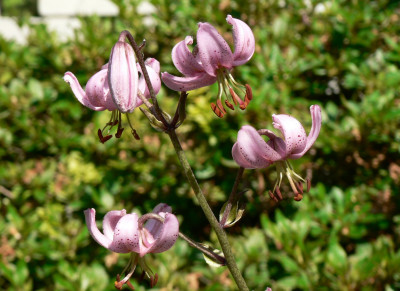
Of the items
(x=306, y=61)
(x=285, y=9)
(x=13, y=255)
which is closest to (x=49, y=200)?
(x=13, y=255)

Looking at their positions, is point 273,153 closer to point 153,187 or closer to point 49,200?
point 153,187

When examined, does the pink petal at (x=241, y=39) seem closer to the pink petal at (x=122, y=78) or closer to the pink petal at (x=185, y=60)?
the pink petal at (x=185, y=60)

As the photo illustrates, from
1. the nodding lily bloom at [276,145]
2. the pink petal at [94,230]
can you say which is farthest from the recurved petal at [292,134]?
the pink petal at [94,230]

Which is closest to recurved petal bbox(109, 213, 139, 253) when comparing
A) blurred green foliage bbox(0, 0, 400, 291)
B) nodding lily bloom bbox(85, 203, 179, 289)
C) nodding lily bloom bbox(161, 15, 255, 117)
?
nodding lily bloom bbox(85, 203, 179, 289)

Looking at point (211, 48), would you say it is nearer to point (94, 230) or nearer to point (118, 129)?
point (118, 129)

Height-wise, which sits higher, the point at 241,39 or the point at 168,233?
the point at 241,39

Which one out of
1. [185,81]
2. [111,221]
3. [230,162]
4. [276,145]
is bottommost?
[230,162]

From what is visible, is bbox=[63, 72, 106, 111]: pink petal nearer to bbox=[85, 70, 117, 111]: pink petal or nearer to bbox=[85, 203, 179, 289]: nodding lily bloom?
bbox=[85, 70, 117, 111]: pink petal

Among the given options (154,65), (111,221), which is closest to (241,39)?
(154,65)
